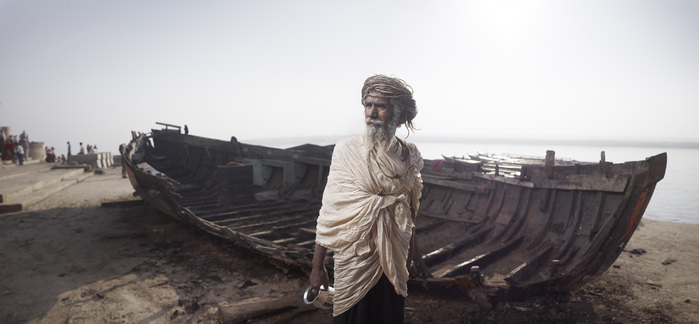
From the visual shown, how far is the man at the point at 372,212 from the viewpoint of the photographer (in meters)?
Answer: 1.75

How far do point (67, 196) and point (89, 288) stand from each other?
8274 millimetres

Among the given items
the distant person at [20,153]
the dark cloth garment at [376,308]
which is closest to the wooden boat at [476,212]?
the dark cloth garment at [376,308]

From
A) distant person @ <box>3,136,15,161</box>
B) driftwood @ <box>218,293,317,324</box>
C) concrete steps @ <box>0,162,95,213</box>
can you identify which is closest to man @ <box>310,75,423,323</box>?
driftwood @ <box>218,293,317,324</box>

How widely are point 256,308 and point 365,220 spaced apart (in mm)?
2392

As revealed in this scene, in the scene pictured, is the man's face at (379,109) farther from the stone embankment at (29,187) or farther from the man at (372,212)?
the stone embankment at (29,187)

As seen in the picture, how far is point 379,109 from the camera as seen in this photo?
1840 millimetres

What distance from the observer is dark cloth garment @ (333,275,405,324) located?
187 centimetres

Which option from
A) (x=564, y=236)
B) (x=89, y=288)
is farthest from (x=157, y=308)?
(x=564, y=236)

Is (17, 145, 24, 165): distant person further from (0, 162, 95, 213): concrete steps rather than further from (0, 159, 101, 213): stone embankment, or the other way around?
(0, 162, 95, 213): concrete steps

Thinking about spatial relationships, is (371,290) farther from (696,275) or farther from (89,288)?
(696,275)

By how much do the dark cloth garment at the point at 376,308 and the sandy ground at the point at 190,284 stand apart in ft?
5.75

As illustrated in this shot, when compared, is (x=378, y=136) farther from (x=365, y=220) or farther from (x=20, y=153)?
(x=20, y=153)

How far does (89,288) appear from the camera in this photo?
13.5 ft

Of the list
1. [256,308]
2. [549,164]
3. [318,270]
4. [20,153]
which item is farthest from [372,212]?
[20,153]
